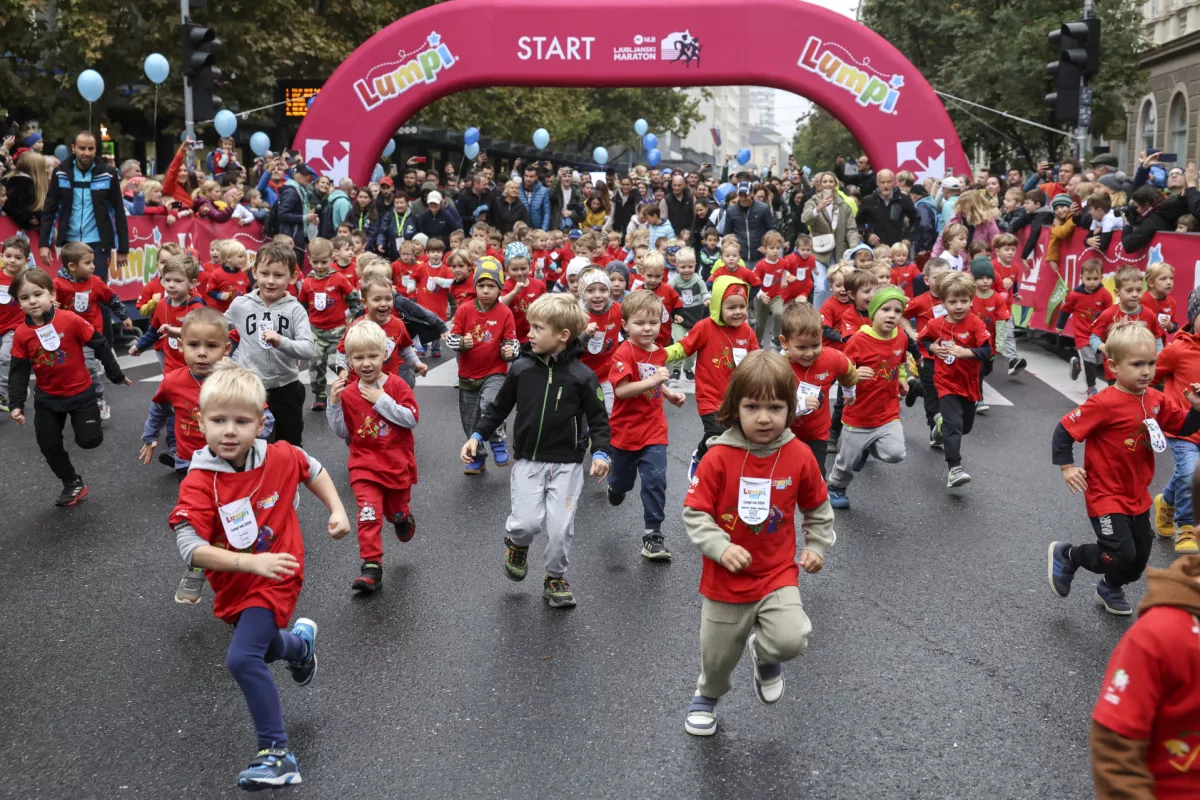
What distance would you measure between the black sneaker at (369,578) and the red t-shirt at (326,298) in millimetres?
4976

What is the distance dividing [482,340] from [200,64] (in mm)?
11511

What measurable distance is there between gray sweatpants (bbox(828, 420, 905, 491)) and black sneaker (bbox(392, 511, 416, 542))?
9.02 ft

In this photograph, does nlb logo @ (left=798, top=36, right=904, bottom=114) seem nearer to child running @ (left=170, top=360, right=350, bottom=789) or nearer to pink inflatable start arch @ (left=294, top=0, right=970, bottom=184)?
pink inflatable start arch @ (left=294, top=0, right=970, bottom=184)

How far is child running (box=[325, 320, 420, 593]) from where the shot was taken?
609cm

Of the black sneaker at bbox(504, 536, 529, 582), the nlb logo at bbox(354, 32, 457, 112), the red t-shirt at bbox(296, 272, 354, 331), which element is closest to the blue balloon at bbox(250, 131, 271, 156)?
the nlb logo at bbox(354, 32, 457, 112)

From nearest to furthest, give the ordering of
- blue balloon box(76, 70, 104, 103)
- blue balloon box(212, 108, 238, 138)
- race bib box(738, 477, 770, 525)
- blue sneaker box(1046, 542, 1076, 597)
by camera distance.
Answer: race bib box(738, 477, 770, 525) → blue sneaker box(1046, 542, 1076, 597) → blue balloon box(76, 70, 104, 103) → blue balloon box(212, 108, 238, 138)

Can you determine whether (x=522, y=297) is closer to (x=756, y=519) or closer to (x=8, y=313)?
(x=8, y=313)

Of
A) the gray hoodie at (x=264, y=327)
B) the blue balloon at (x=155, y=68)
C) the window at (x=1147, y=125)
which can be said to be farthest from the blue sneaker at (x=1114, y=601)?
the window at (x=1147, y=125)

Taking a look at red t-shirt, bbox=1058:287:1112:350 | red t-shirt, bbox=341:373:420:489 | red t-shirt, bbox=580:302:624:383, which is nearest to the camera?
red t-shirt, bbox=341:373:420:489

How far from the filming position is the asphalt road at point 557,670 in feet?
13.4

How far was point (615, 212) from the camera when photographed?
21.5 metres

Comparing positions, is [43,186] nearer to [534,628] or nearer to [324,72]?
[534,628]

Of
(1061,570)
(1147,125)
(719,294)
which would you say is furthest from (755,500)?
(1147,125)

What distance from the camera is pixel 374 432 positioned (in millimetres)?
6270
